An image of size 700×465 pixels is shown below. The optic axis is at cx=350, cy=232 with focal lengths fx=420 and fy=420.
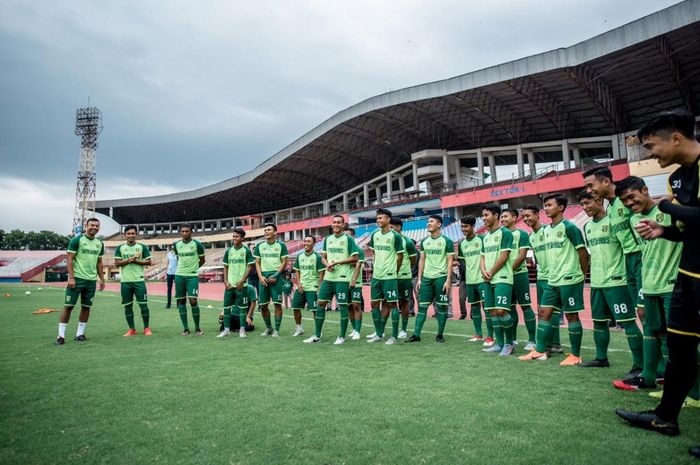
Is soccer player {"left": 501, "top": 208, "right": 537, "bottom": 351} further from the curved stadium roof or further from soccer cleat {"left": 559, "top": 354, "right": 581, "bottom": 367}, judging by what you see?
the curved stadium roof

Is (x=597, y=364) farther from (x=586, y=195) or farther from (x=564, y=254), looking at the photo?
(x=586, y=195)

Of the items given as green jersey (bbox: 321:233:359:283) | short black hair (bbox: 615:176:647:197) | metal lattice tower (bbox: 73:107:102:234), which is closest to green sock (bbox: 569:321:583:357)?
short black hair (bbox: 615:176:647:197)

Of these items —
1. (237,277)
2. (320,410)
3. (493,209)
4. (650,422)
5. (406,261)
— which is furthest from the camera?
(237,277)

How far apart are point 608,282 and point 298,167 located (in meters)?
46.8

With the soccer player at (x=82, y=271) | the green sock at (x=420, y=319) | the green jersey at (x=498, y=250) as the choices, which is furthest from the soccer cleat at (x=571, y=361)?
the soccer player at (x=82, y=271)

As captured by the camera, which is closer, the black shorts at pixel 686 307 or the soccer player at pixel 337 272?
the black shorts at pixel 686 307

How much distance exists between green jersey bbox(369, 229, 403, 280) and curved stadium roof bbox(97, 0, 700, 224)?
23590 millimetres

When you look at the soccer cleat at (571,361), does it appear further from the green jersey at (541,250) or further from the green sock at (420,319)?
the green sock at (420,319)

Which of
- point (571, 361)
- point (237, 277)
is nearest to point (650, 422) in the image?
point (571, 361)

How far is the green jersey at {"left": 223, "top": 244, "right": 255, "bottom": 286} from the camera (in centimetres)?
826

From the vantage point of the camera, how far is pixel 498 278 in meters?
6.07

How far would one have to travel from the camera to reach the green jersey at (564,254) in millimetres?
5203

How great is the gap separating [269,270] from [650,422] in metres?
6.43

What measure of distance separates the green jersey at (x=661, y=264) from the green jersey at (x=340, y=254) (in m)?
4.38
